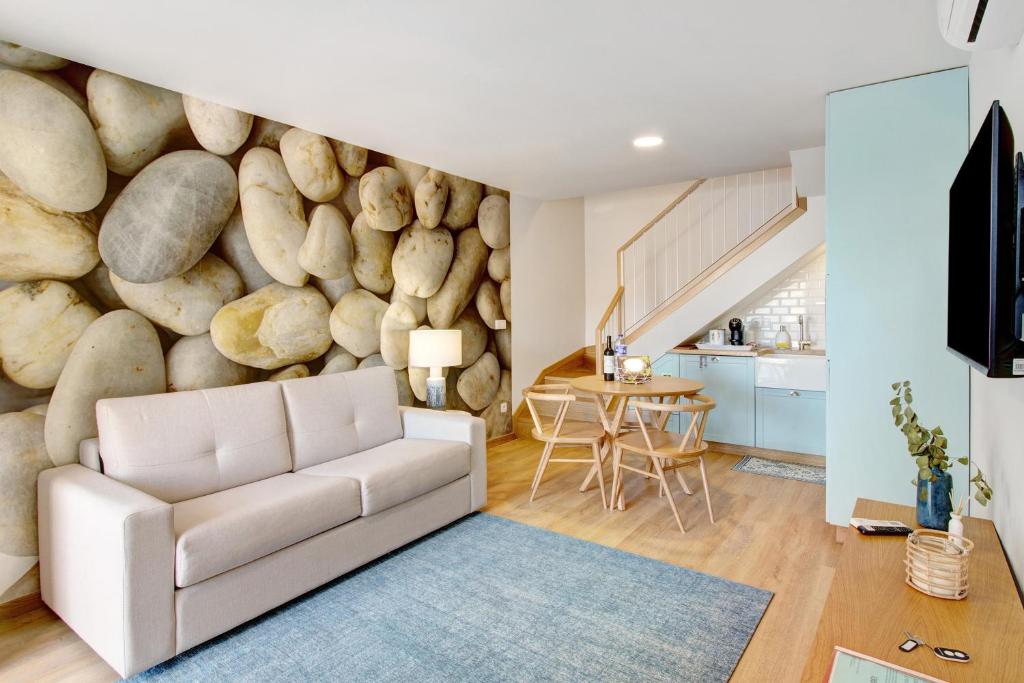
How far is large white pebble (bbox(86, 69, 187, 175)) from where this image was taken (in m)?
2.74

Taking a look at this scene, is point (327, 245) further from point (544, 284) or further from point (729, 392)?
point (729, 392)

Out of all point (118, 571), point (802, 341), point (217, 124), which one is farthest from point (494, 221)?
point (118, 571)

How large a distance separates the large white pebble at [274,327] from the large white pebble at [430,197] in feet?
3.75

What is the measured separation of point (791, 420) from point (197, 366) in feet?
14.5

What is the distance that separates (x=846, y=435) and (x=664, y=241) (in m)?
3.71

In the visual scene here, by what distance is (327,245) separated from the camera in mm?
3732

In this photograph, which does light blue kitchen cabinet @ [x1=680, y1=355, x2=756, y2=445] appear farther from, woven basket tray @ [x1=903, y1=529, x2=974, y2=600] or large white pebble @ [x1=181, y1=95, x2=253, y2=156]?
large white pebble @ [x1=181, y1=95, x2=253, y2=156]

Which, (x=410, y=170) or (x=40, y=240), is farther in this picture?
(x=410, y=170)

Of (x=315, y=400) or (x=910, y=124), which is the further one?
(x=315, y=400)

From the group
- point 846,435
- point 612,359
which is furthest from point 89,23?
point 846,435

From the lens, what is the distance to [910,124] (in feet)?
9.40

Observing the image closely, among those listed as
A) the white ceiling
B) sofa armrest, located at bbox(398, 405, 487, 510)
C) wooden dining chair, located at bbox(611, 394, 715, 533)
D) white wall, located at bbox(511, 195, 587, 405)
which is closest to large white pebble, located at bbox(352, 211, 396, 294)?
the white ceiling

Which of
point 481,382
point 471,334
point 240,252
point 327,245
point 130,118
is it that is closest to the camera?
point 130,118

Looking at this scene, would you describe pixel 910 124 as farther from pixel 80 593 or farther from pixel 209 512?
pixel 80 593
